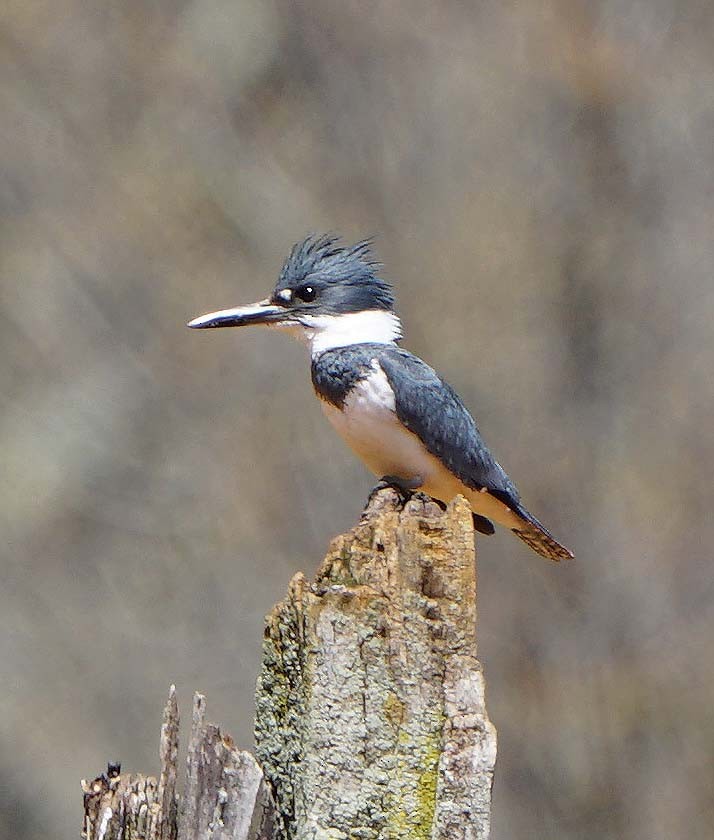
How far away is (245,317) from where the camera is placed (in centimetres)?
457

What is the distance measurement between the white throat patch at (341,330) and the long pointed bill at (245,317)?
2.9 inches

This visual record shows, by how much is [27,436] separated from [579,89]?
4.11 metres

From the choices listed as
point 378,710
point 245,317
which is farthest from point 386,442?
point 378,710

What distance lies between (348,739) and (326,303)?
204cm

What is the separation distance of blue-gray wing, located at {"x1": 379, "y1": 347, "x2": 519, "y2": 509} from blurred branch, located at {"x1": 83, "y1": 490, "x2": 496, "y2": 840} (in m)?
1.41

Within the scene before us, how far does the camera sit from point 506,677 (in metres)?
8.17

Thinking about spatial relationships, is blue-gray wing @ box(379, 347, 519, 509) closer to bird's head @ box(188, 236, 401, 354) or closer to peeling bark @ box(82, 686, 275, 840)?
bird's head @ box(188, 236, 401, 354)

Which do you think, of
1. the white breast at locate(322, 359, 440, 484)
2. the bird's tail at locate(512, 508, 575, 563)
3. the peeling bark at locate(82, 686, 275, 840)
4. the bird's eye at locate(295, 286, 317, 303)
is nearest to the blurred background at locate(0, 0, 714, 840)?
the bird's tail at locate(512, 508, 575, 563)

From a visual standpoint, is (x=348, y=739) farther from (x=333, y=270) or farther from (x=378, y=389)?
(x=333, y=270)

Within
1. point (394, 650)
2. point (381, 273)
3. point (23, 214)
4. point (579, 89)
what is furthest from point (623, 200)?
point (394, 650)

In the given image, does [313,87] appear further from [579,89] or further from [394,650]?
[394,650]

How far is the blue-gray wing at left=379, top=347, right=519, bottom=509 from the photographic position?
429cm

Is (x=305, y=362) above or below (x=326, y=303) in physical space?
above

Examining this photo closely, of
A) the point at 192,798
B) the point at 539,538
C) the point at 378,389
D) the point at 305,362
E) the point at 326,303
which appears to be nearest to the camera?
the point at 192,798
